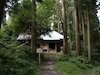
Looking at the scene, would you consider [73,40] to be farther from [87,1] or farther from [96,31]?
[87,1]

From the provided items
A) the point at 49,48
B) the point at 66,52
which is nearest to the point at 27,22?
the point at 66,52

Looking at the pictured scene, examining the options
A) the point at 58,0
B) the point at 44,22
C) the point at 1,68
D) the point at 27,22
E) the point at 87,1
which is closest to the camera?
the point at 1,68

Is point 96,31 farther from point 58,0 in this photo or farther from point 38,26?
point 38,26

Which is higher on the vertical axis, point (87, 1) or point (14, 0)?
point (87, 1)

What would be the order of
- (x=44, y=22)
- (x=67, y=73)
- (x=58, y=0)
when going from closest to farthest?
(x=67, y=73)
(x=44, y=22)
(x=58, y=0)

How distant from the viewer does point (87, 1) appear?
8.41 meters

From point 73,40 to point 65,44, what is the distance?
21.7 feet

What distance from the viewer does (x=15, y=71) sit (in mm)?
3992

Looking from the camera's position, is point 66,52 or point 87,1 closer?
point 87,1

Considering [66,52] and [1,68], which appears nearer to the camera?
[1,68]

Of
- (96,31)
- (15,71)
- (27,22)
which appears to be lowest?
(15,71)

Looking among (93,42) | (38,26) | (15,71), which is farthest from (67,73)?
(93,42)

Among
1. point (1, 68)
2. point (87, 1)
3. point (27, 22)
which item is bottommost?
point (1, 68)

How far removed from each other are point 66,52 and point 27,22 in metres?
6.28
